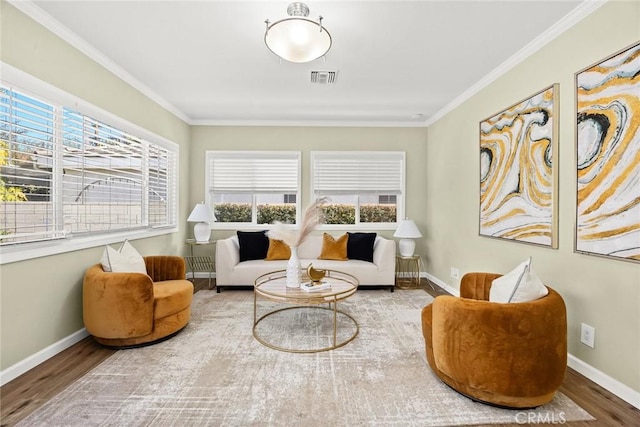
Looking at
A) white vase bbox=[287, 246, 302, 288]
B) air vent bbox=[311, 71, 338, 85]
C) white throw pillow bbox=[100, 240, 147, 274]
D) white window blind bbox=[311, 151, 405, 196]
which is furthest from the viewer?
white window blind bbox=[311, 151, 405, 196]

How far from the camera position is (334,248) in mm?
4418

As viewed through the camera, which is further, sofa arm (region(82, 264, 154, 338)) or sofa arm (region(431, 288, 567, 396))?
sofa arm (region(82, 264, 154, 338))

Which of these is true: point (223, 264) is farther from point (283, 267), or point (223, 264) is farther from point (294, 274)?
point (294, 274)

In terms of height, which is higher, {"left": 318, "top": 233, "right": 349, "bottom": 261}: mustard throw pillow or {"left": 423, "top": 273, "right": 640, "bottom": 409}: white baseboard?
{"left": 318, "top": 233, "right": 349, "bottom": 261}: mustard throw pillow

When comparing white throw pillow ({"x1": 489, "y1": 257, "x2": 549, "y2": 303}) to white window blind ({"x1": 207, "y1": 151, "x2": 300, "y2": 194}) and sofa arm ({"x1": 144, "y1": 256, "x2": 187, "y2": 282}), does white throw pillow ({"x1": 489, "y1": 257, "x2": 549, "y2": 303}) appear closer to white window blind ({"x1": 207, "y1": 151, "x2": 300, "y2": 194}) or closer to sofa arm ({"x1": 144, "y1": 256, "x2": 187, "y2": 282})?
sofa arm ({"x1": 144, "y1": 256, "x2": 187, "y2": 282})

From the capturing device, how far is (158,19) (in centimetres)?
225

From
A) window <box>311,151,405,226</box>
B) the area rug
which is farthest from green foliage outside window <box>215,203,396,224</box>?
the area rug

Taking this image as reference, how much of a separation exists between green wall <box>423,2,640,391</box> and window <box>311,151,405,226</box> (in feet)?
5.04

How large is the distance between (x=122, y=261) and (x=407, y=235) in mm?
3512

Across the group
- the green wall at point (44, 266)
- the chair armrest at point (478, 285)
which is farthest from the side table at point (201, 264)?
the chair armrest at point (478, 285)

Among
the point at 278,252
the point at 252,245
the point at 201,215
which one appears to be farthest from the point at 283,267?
the point at 201,215

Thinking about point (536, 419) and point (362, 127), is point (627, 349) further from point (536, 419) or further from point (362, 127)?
point (362, 127)

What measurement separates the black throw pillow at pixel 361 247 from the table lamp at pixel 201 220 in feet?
7.02

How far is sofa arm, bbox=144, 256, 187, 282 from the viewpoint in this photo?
3.12 m
